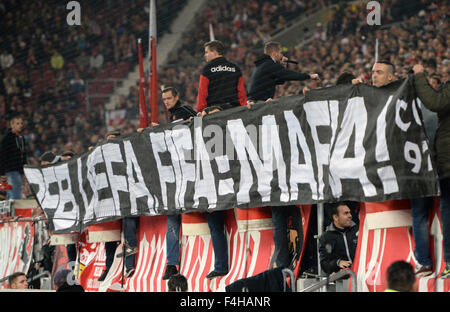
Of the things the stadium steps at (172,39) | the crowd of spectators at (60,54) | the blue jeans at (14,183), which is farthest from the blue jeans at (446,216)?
the stadium steps at (172,39)

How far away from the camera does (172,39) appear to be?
26219 millimetres

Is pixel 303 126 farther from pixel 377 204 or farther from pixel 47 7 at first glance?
pixel 47 7

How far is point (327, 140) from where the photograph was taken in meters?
6.15

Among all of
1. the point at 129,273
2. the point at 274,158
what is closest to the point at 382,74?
the point at 274,158

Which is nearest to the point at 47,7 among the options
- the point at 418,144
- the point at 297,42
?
the point at 297,42

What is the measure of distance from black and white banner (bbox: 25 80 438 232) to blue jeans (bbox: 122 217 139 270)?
170 mm

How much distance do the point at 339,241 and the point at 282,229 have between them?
64 cm

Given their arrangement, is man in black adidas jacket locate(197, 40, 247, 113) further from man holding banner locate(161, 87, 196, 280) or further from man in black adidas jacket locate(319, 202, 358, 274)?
man in black adidas jacket locate(319, 202, 358, 274)

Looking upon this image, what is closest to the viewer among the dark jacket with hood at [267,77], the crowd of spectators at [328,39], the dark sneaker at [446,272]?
the dark sneaker at [446,272]

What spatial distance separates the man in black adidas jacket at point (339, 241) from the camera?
6051 millimetres

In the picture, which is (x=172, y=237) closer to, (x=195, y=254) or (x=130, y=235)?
(x=195, y=254)

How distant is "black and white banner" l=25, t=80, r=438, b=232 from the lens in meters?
5.64

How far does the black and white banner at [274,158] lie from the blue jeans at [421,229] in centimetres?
17

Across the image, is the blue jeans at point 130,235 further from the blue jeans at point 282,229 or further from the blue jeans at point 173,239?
the blue jeans at point 282,229
